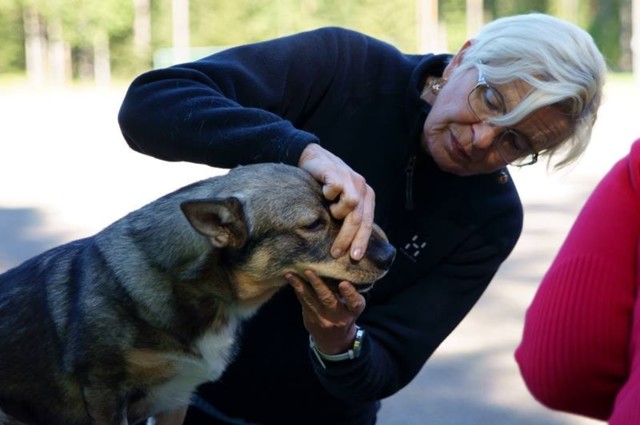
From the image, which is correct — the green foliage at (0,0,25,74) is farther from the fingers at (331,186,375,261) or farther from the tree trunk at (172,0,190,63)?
the fingers at (331,186,375,261)

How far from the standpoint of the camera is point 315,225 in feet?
9.56

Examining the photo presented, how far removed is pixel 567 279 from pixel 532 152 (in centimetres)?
166

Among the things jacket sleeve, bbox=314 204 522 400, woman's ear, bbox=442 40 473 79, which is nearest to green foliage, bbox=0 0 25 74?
woman's ear, bbox=442 40 473 79

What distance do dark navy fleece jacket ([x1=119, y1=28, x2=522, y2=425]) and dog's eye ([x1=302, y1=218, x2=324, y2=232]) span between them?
516mm

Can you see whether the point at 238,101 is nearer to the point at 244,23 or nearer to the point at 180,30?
the point at 180,30

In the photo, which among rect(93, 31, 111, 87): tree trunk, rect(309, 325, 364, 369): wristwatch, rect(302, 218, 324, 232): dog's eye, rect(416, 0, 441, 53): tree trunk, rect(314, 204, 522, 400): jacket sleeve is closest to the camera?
rect(302, 218, 324, 232): dog's eye

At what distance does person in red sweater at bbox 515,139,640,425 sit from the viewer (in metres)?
2.00

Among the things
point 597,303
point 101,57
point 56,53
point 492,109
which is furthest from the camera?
point 101,57

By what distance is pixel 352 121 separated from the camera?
139 inches

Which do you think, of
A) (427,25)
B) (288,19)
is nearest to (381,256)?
(427,25)

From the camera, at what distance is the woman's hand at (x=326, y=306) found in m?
2.88

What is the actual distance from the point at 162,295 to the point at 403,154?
1.03 m

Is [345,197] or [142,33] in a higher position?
[345,197]

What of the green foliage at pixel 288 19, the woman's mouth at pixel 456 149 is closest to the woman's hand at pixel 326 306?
the woman's mouth at pixel 456 149
